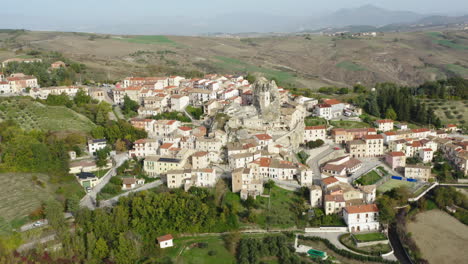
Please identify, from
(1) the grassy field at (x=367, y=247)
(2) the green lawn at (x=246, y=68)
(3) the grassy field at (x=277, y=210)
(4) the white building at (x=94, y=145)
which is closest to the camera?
(1) the grassy field at (x=367, y=247)

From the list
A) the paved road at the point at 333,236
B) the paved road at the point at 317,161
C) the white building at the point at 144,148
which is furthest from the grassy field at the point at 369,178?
the white building at the point at 144,148

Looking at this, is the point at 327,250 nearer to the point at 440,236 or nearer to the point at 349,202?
the point at 349,202

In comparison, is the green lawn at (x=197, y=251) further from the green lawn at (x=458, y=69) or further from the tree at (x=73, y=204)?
the green lawn at (x=458, y=69)

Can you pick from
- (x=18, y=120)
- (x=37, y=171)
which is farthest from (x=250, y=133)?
(x=18, y=120)

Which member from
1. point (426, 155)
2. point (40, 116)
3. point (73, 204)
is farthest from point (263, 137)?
point (40, 116)

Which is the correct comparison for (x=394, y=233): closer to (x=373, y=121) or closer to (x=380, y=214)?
(x=380, y=214)

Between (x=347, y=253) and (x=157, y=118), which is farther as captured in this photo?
(x=157, y=118)
